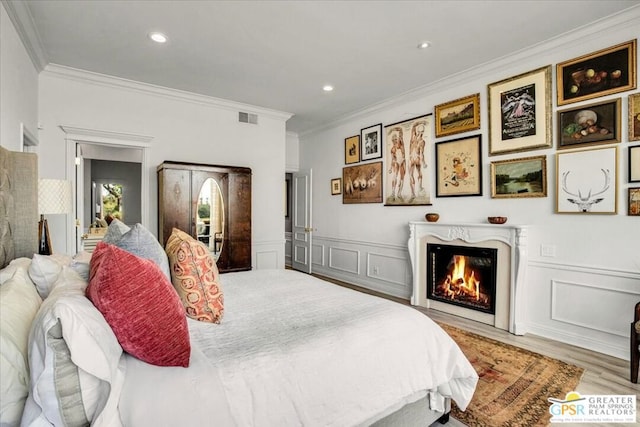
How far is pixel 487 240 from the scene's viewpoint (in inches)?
135

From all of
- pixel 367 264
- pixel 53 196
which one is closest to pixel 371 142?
pixel 367 264

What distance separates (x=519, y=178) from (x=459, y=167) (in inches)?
27.2

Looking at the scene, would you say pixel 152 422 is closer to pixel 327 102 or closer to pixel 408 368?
pixel 408 368

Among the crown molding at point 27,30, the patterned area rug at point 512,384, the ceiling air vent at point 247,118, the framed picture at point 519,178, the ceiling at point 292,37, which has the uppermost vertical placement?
the ceiling at point 292,37

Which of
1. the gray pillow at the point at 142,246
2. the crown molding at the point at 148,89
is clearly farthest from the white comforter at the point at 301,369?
the crown molding at the point at 148,89

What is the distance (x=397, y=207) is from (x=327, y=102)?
1935 mm

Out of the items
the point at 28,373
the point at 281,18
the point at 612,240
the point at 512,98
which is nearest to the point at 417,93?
the point at 512,98

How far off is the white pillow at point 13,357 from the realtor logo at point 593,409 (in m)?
2.60

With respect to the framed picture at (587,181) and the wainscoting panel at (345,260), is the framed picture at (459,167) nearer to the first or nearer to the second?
the framed picture at (587,181)

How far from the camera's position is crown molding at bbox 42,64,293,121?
11.5ft

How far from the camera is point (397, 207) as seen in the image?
4590 millimetres

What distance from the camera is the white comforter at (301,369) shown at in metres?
1.03

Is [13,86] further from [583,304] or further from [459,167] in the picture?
[583,304]

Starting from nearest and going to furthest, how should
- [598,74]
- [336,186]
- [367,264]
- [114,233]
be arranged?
[114,233] → [598,74] → [367,264] → [336,186]
